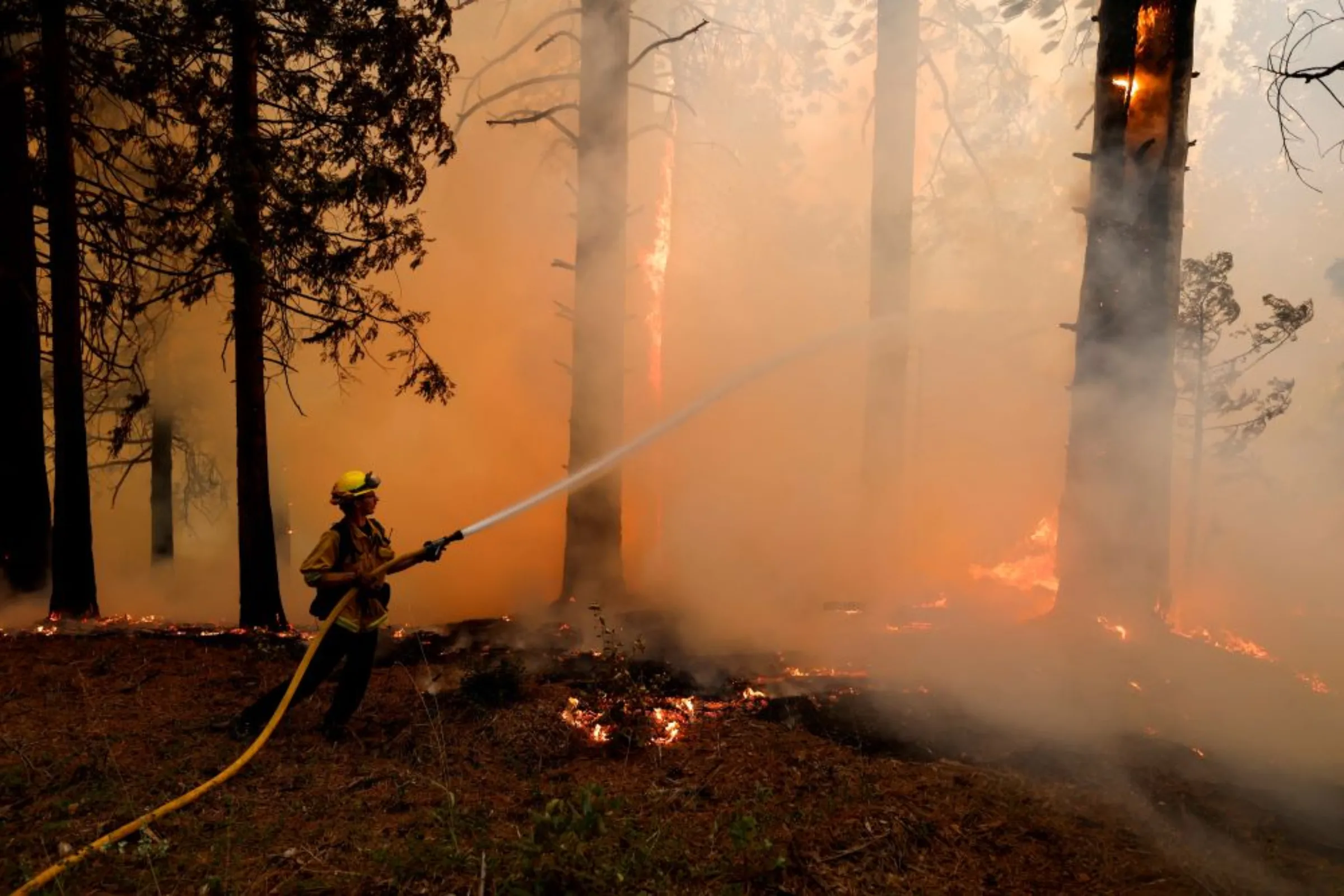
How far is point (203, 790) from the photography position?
14.9 ft

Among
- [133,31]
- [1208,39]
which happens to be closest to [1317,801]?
[133,31]

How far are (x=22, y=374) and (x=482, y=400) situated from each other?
352 inches

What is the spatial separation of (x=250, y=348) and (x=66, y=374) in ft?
5.87

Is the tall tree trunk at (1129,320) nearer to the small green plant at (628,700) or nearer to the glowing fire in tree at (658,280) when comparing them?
the small green plant at (628,700)

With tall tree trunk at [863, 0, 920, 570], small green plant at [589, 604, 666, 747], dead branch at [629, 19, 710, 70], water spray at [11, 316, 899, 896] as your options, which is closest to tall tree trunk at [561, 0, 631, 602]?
dead branch at [629, 19, 710, 70]

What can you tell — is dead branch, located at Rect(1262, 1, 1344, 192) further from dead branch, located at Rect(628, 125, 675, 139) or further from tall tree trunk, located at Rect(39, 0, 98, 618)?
tall tree trunk, located at Rect(39, 0, 98, 618)

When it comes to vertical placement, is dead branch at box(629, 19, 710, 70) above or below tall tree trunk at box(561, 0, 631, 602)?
above

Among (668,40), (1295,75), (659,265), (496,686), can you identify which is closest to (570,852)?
(496,686)

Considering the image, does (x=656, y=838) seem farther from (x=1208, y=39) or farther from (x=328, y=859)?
(x=1208, y=39)

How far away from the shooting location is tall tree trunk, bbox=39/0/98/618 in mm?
8336

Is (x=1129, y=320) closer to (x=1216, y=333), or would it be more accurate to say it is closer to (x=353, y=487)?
(x=353, y=487)

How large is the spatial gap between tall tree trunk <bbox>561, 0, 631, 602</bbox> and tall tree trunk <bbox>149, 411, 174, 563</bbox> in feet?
31.1

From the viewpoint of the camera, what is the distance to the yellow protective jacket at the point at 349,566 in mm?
5477

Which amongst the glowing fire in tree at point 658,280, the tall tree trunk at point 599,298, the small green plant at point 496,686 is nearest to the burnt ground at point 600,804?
the small green plant at point 496,686
